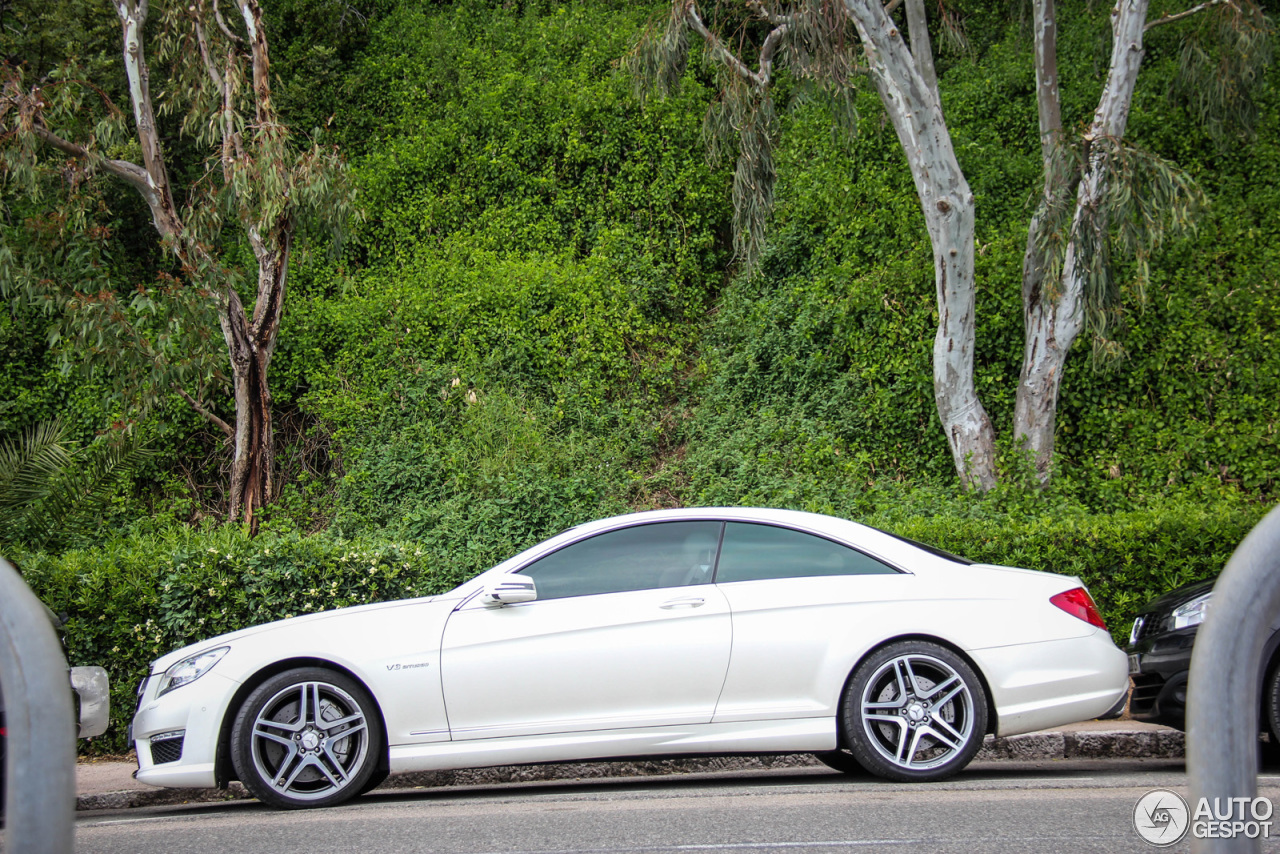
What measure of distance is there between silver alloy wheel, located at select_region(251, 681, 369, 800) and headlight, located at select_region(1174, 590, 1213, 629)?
4.99 m

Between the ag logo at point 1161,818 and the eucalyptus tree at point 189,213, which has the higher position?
the eucalyptus tree at point 189,213

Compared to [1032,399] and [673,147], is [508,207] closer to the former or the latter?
[673,147]

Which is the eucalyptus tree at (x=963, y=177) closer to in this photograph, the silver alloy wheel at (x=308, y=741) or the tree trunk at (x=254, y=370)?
the tree trunk at (x=254, y=370)

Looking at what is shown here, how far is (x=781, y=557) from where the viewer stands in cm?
589

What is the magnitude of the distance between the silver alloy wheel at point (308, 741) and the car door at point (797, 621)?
2029mm

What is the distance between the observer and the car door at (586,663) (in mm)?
5496

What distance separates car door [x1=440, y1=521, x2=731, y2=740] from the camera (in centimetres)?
550

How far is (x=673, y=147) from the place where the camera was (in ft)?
54.5

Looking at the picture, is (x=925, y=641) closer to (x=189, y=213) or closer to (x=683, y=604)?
(x=683, y=604)

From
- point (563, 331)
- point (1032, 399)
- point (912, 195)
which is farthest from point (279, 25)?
point (1032, 399)

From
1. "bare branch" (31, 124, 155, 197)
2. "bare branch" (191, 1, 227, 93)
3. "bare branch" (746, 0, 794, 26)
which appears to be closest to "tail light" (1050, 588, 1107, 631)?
"bare branch" (746, 0, 794, 26)

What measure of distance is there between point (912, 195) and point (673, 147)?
404 centimetres

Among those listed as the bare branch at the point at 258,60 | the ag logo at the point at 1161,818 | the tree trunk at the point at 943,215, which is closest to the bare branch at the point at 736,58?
the tree trunk at the point at 943,215

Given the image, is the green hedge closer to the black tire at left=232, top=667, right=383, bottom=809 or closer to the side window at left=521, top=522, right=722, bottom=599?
the black tire at left=232, top=667, right=383, bottom=809
